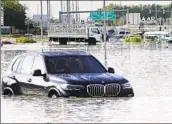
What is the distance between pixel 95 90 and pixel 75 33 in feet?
211

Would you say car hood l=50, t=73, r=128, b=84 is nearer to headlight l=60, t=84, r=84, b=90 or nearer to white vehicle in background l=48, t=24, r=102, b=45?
headlight l=60, t=84, r=84, b=90

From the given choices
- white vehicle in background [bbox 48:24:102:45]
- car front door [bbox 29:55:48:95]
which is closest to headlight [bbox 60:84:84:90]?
car front door [bbox 29:55:48:95]

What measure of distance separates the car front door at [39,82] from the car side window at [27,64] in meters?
0.16


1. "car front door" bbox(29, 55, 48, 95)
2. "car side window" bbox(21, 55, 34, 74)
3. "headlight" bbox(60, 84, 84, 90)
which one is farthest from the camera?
"car side window" bbox(21, 55, 34, 74)

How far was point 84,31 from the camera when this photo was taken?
78250 millimetres

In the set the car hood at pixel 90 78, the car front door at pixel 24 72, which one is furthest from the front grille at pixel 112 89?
the car front door at pixel 24 72

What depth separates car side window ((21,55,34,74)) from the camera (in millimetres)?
17144

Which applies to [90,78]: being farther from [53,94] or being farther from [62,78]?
[53,94]

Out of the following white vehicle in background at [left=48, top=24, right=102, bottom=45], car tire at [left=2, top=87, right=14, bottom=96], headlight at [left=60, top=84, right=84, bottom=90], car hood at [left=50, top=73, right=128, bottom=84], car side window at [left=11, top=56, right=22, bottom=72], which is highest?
car side window at [left=11, top=56, right=22, bottom=72]

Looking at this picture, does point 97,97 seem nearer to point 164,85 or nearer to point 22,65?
point 22,65

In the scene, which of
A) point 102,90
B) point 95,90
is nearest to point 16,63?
point 95,90

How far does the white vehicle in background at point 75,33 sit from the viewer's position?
259ft

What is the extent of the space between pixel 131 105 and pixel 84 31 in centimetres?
6368

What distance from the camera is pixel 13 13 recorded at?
129 meters
